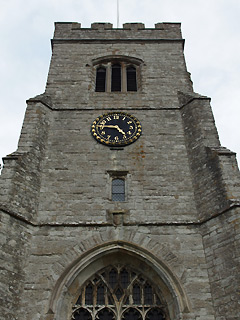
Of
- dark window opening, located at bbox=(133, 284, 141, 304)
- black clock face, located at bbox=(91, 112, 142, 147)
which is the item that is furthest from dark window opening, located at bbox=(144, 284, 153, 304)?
black clock face, located at bbox=(91, 112, 142, 147)

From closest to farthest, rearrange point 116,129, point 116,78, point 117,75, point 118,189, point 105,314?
point 105,314
point 118,189
point 116,129
point 116,78
point 117,75

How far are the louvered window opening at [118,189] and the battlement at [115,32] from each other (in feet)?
29.4

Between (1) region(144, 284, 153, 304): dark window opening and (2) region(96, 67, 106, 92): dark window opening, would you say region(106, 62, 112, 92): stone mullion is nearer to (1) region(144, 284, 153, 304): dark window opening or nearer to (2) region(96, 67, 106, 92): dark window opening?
(2) region(96, 67, 106, 92): dark window opening


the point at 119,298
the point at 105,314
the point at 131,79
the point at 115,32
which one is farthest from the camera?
the point at 115,32

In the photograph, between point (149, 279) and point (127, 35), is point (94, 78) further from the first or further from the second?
point (149, 279)

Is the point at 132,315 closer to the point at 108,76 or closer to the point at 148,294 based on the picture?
the point at 148,294

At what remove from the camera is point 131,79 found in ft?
58.2

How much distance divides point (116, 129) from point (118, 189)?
8.73 ft

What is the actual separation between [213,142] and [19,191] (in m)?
6.24

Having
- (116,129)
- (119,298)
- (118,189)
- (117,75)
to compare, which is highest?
(117,75)

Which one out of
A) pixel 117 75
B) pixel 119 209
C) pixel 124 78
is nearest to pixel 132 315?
pixel 119 209

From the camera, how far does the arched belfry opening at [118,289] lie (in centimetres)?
1001

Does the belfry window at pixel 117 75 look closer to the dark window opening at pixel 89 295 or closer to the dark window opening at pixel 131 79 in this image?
the dark window opening at pixel 131 79

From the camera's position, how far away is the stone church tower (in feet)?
32.9
